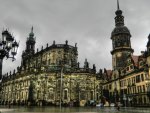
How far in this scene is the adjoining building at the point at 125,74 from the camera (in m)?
→ 53.2

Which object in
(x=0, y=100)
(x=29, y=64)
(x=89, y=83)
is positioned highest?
(x=29, y=64)

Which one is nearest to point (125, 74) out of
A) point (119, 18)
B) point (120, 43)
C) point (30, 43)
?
point (120, 43)

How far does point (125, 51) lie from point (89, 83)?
1508cm

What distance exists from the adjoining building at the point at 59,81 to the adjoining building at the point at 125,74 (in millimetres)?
5396

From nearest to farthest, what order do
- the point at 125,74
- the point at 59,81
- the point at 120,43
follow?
the point at 125,74 < the point at 59,81 < the point at 120,43

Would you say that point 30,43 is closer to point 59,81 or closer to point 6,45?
point 59,81

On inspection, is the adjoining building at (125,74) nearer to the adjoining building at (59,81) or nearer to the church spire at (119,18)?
the church spire at (119,18)

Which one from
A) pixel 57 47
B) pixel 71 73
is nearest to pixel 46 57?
pixel 57 47

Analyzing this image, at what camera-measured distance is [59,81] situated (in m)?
Answer: 67.7

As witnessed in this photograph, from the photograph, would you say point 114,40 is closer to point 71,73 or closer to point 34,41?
point 71,73

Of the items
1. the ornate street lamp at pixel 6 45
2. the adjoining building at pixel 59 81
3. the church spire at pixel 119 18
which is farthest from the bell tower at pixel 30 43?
the ornate street lamp at pixel 6 45

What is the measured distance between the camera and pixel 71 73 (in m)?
68.3

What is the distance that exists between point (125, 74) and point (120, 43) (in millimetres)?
12352

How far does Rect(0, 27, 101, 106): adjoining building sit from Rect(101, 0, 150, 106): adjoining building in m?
5.40
